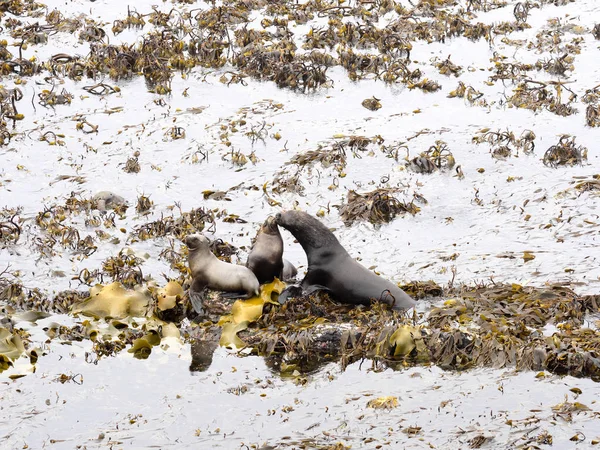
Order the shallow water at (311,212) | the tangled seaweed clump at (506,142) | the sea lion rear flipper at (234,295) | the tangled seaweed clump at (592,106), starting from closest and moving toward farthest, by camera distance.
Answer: the shallow water at (311,212) → the sea lion rear flipper at (234,295) → the tangled seaweed clump at (506,142) → the tangled seaweed clump at (592,106)

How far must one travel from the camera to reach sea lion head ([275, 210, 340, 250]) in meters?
8.20

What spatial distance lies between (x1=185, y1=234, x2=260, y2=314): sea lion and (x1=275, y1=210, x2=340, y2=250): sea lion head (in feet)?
2.13

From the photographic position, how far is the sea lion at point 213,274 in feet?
25.9

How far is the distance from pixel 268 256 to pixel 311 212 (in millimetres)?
2226

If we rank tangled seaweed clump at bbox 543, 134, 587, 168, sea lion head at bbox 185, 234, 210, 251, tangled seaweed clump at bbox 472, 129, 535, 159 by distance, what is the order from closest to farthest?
sea lion head at bbox 185, 234, 210, 251 < tangled seaweed clump at bbox 543, 134, 587, 168 < tangled seaweed clump at bbox 472, 129, 535, 159

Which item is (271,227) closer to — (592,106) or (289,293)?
(289,293)

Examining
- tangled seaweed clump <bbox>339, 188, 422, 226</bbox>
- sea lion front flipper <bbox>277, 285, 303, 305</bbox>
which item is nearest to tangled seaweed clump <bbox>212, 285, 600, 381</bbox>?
sea lion front flipper <bbox>277, 285, 303, 305</bbox>

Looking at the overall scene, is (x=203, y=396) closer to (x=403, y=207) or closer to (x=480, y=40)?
(x=403, y=207)

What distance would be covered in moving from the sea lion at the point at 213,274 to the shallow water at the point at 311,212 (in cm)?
95

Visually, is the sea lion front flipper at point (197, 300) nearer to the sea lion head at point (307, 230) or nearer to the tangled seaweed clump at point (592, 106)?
the sea lion head at point (307, 230)

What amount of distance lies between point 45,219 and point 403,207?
4427 mm

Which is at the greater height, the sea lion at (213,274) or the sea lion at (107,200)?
the sea lion at (213,274)

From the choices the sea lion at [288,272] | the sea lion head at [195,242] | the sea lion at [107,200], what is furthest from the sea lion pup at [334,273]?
the sea lion at [107,200]

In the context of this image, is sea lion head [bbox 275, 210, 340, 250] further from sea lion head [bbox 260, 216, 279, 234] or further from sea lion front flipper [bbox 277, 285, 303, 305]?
sea lion front flipper [bbox 277, 285, 303, 305]
